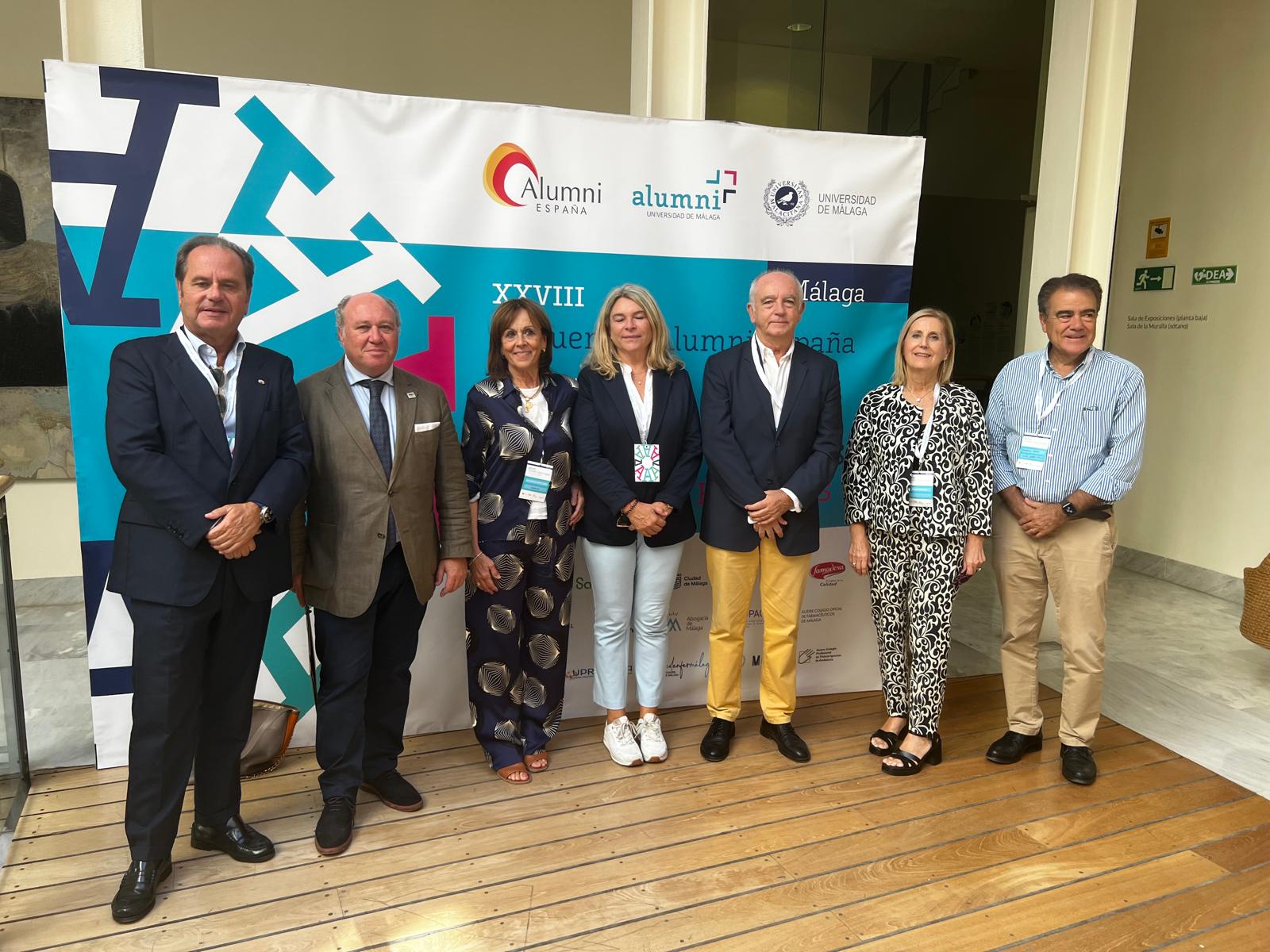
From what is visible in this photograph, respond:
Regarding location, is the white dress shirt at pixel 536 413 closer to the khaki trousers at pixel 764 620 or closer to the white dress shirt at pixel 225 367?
the khaki trousers at pixel 764 620

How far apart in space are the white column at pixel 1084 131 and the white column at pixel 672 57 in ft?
6.14

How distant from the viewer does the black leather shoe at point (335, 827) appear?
8.46 feet

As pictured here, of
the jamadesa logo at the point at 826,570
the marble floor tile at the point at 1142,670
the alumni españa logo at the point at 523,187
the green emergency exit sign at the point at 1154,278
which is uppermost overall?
the alumni españa logo at the point at 523,187

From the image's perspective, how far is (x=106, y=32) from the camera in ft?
9.46

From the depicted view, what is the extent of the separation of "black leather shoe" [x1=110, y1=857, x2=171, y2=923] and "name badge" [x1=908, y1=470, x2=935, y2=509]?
2523 mm

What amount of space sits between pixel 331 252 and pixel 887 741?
8.84 ft

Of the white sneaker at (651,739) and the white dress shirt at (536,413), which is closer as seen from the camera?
the white dress shirt at (536,413)

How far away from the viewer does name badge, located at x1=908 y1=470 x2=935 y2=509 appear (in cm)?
298

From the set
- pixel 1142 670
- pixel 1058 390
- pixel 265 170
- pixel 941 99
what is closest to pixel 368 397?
pixel 265 170

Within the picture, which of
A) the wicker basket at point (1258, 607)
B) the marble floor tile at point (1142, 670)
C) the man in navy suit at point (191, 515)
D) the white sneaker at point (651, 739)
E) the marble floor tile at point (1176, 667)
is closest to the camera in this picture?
the man in navy suit at point (191, 515)

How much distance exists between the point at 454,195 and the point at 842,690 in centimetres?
264

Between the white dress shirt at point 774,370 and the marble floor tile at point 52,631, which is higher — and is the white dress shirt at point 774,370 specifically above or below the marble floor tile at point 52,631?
above

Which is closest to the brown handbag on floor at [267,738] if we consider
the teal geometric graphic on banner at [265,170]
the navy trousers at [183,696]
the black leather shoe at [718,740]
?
the navy trousers at [183,696]

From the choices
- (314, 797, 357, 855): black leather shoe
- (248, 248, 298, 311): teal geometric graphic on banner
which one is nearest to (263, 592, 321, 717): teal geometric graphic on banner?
(314, 797, 357, 855): black leather shoe
